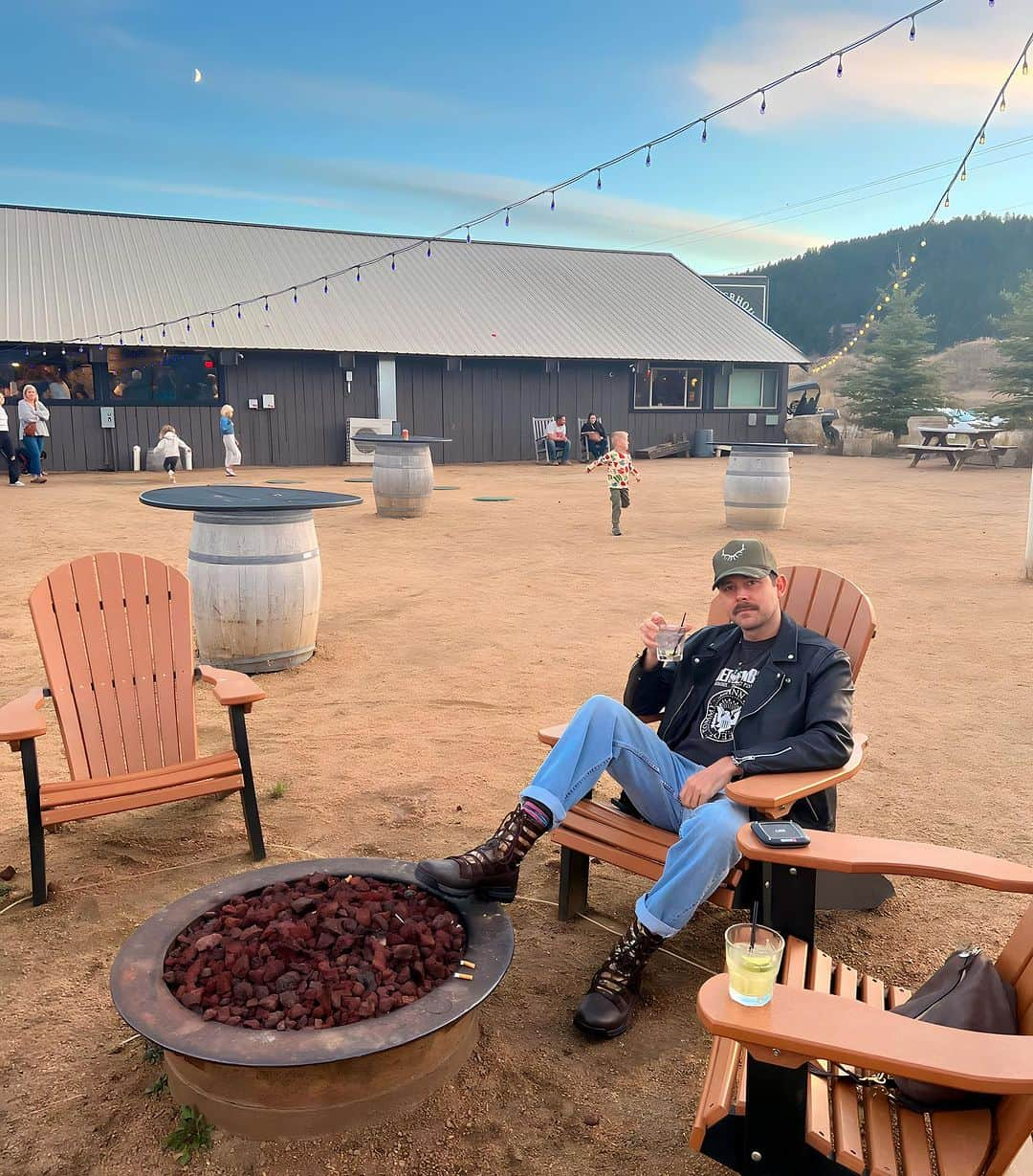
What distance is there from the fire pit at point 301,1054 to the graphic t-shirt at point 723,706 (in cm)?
98

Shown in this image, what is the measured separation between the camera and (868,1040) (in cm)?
151

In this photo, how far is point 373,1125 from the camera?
7.26ft

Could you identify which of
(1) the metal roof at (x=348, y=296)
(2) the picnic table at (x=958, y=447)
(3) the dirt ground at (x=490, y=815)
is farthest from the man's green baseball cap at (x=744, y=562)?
(2) the picnic table at (x=958, y=447)

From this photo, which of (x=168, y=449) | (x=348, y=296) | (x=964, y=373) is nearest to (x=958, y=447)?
(x=348, y=296)

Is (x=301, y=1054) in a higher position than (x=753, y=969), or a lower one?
lower

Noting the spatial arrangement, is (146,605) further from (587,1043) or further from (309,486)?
(309,486)

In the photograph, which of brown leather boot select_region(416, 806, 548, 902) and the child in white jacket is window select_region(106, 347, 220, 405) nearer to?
the child in white jacket

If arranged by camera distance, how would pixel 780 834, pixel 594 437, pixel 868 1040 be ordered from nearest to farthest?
pixel 868 1040 < pixel 780 834 < pixel 594 437

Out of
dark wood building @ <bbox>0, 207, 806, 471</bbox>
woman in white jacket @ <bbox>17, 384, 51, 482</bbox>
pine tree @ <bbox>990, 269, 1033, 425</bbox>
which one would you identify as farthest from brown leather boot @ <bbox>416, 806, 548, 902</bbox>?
pine tree @ <bbox>990, 269, 1033, 425</bbox>

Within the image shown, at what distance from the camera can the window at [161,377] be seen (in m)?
20.8

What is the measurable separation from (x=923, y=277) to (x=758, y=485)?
3177 inches

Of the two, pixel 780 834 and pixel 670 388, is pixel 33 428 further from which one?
pixel 780 834

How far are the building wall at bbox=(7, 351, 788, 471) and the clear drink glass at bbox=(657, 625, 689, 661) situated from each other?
2025cm

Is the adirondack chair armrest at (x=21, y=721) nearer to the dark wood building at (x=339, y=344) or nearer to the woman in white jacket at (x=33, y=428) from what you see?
the woman in white jacket at (x=33, y=428)
